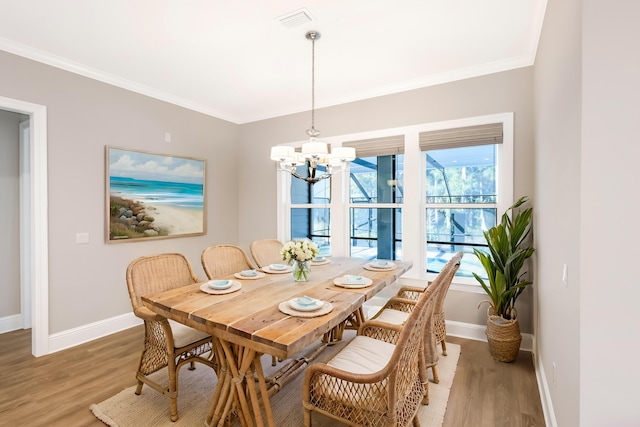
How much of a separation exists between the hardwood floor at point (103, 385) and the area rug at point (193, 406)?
8 cm

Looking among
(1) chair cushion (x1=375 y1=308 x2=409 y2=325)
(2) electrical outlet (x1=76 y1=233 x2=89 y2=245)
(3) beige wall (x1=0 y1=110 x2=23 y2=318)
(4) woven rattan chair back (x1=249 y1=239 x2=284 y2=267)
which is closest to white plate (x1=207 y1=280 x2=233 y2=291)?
(4) woven rattan chair back (x1=249 y1=239 x2=284 y2=267)

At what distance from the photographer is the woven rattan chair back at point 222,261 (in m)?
2.98

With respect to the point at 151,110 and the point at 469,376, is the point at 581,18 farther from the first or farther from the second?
the point at 151,110

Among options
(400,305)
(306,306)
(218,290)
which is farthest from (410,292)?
(218,290)

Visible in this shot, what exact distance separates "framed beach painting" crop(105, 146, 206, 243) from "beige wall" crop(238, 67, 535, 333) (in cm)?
79

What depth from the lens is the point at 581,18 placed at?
1.28m

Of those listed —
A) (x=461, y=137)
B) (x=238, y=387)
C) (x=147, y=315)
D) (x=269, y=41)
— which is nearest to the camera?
(x=238, y=387)

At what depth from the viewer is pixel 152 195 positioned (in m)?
3.96

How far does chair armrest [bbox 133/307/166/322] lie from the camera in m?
2.11

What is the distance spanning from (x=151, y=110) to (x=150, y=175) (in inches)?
32.1

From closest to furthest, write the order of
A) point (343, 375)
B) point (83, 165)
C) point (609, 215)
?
point (609, 215), point (343, 375), point (83, 165)

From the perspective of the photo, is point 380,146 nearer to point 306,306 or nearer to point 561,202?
point 561,202

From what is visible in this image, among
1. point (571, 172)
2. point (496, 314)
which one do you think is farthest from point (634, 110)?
point (496, 314)

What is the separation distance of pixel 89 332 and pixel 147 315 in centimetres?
186
